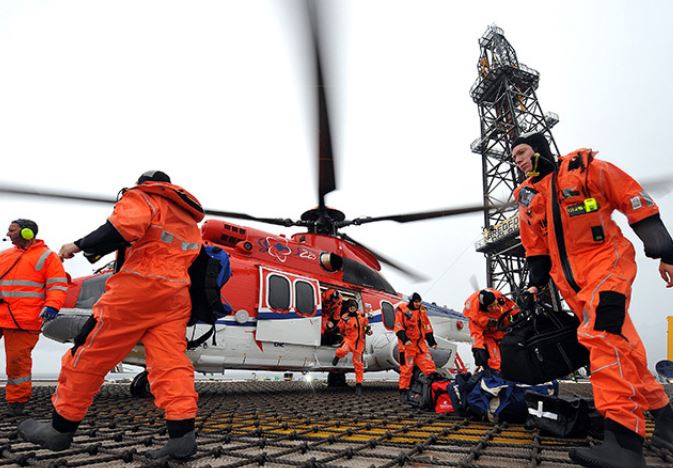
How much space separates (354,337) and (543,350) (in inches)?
215

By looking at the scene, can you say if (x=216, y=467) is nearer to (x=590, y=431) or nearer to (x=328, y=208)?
(x=590, y=431)

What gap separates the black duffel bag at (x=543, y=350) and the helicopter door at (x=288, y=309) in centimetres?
453

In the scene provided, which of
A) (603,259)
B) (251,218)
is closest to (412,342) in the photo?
(251,218)

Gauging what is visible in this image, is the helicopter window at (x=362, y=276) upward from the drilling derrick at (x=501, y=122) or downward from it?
downward

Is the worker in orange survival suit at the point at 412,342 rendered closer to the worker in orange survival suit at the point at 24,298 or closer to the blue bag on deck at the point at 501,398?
the blue bag on deck at the point at 501,398

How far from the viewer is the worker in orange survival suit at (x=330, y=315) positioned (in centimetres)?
833

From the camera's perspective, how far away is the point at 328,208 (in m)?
8.78

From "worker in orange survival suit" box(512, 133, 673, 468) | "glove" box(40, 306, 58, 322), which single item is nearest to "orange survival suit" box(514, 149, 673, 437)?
"worker in orange survival suit" box(512, 133, 673, 468)

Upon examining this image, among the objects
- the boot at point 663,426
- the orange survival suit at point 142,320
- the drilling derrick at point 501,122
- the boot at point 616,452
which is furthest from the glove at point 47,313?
the drilling derrick at point 501,122

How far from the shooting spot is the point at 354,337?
7.82 meters

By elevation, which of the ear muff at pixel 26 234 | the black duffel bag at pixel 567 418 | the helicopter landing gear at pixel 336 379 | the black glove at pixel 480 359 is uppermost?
the ear muff at pixel 26 234

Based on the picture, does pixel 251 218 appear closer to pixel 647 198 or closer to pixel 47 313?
pixel 47 313

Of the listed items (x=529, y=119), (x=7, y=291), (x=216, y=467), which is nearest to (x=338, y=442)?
(x=216, y=467)

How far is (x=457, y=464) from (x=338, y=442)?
1.03 metres
